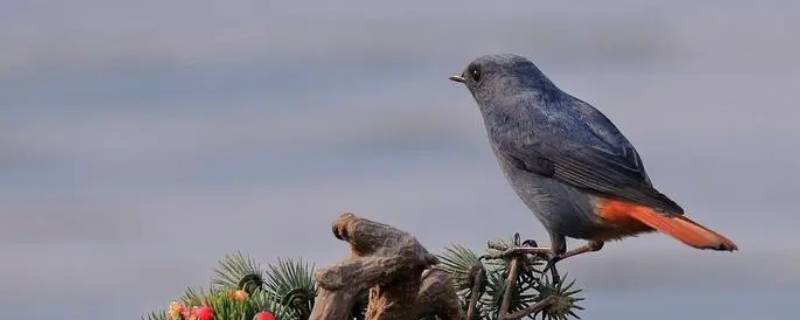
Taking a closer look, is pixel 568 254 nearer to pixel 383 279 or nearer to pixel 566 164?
pixel 566 164

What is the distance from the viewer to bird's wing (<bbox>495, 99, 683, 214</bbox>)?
3.72 metres

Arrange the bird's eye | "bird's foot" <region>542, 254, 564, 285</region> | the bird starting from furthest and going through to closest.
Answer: the bird's eye → the bird → "bird's foot" <region>542, 254, 564, 285</region>

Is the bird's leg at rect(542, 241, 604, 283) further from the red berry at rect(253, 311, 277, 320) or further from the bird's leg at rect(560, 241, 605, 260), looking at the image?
the red berry at rect(253, 311, 277, 320)

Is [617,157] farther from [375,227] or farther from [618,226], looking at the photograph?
[375,227]

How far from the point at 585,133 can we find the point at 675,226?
0.55 m

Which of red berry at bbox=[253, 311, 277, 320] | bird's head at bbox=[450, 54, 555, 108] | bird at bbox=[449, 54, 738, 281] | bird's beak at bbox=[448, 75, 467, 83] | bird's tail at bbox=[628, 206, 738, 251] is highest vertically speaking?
bird's beak at bbox=[448, 75, 467, 83]

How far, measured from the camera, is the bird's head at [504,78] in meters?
4.06

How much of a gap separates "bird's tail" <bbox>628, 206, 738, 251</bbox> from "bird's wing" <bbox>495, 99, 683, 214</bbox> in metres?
0.10

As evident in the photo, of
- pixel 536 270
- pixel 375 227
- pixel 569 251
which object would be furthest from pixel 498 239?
pixel 375 227

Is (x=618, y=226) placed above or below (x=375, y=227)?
above

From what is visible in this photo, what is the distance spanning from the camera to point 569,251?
11.7ft

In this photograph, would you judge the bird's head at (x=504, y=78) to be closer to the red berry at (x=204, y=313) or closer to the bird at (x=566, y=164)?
the bird at (x=566, y=164)

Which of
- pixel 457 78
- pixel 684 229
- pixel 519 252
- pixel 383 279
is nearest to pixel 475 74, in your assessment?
pixel 457 78

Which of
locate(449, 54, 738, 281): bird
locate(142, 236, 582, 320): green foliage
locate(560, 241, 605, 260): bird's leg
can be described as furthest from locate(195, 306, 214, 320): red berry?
locate(560, 241, 605, 260): bird's leg
